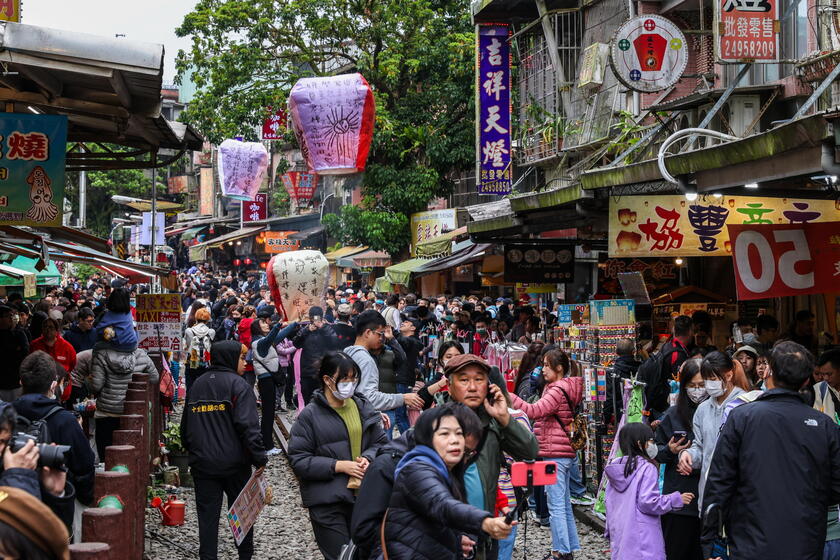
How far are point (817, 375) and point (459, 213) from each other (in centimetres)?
2306

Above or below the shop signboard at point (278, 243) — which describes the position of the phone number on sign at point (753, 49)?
above

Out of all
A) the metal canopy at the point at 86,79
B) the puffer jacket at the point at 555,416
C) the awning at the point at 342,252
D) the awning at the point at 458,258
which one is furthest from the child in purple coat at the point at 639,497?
the awning at the point at 342,252

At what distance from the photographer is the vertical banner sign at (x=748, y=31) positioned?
1337cm

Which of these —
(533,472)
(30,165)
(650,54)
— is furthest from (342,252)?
(533,472)

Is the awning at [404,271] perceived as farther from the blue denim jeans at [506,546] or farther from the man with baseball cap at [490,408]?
the man with baseball cap at [490,408]

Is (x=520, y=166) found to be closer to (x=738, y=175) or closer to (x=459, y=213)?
(x=459, y=213)

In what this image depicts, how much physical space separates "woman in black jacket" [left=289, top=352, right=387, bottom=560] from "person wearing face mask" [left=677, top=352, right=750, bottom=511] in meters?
2.14

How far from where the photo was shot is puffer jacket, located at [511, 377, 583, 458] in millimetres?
8625

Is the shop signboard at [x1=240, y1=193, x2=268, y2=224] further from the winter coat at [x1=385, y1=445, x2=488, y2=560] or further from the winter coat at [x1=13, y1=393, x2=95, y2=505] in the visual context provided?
the winter coat at [x1=385, y1=445, x2=488, y2=560]

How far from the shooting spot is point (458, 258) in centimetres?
2203

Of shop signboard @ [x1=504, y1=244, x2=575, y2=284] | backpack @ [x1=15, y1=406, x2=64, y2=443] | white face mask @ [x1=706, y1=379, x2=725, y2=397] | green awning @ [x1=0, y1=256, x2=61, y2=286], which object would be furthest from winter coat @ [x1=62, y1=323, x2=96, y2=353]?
white face mask @ [x1=706, y1=379, x2=725, y2=397]

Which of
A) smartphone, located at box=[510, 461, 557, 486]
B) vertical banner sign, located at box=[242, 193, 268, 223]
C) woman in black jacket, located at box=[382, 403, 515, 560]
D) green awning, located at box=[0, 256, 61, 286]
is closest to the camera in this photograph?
woman in black jacket, located at box=[382, 403, 515, 560]

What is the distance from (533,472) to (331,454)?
177 cm

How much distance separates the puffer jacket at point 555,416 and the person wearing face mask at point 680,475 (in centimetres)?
146
